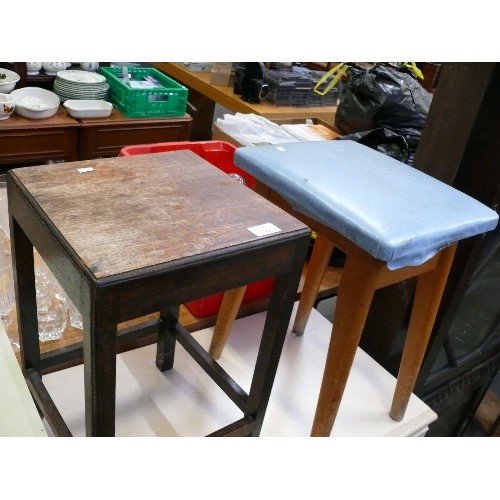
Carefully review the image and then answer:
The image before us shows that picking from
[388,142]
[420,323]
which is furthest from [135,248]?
[388,142]

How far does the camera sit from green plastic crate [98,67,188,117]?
8.71 ft

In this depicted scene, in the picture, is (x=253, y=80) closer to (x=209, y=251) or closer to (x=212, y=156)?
(x=212, y=156)

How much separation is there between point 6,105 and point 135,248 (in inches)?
76.2

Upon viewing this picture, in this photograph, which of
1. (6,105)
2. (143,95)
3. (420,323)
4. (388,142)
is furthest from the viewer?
(143,95)

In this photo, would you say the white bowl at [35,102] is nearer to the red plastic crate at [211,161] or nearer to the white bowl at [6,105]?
the white bowl at [6,105]

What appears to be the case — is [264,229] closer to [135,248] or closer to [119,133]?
[135,248]

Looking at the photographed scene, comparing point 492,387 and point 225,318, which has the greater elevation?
point 225,318

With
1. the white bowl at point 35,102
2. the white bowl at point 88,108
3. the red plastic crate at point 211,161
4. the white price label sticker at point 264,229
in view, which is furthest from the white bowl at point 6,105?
the white price label sticker at point 264,229

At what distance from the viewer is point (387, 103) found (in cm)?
212

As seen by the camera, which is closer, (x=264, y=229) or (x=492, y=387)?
(x=264, y=229)

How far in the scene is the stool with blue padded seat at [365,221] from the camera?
36.1 inches

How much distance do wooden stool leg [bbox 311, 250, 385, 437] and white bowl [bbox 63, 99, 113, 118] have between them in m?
1.95

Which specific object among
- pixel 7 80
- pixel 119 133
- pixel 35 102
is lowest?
pixel 119 133

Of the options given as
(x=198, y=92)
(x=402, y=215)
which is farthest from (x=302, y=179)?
(x=198, y=92)
